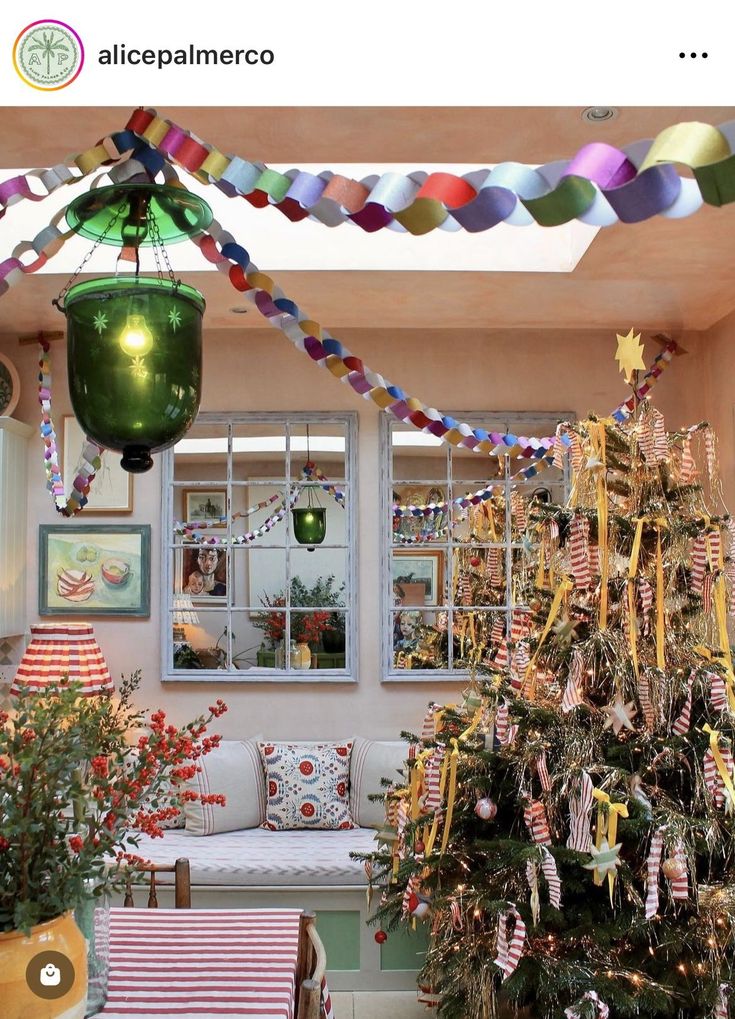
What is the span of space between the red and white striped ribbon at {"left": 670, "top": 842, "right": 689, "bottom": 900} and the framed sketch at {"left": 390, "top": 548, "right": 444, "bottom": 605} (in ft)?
7.94

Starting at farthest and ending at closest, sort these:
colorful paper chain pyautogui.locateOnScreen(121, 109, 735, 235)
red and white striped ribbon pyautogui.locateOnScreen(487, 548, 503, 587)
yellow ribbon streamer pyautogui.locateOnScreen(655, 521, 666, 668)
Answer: red and white striped ribbon pyautogui.locateOnScreen(487, 548, 503, 587) < yellow ribbon streamer pyautogui.locateOnScreen(655, 521, 666, 668) < colorful paper chain pyautogui.locateOnScreen(121, 109, 735, 235)

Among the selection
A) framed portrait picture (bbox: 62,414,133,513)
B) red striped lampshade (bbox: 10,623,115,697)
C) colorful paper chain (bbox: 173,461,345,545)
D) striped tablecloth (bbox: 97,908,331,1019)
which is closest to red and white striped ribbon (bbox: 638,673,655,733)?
striped tablecloth (bbox: 97,908,331,1019)

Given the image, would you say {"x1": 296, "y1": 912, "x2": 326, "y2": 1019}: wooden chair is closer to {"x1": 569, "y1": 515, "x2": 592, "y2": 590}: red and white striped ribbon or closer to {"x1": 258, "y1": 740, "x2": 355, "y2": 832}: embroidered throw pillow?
{"x1": 569, "y1": 515, "x2": 592, "y2": 590}: red and white striped ribbon

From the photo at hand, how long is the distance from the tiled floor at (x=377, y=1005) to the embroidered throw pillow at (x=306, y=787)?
2.48 feet

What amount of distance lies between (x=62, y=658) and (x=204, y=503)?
3.40ft

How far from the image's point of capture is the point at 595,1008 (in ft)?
7.32

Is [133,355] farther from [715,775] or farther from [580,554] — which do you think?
[715,775]

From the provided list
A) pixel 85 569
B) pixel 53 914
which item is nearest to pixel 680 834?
pixel 53 914

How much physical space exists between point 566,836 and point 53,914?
1.56 metres

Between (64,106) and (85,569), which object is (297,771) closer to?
(85,569)

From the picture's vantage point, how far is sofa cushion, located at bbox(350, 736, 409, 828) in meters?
4.21

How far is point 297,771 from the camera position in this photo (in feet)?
14.0

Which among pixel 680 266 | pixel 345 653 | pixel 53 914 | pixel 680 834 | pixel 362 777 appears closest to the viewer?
pixel 53 914
